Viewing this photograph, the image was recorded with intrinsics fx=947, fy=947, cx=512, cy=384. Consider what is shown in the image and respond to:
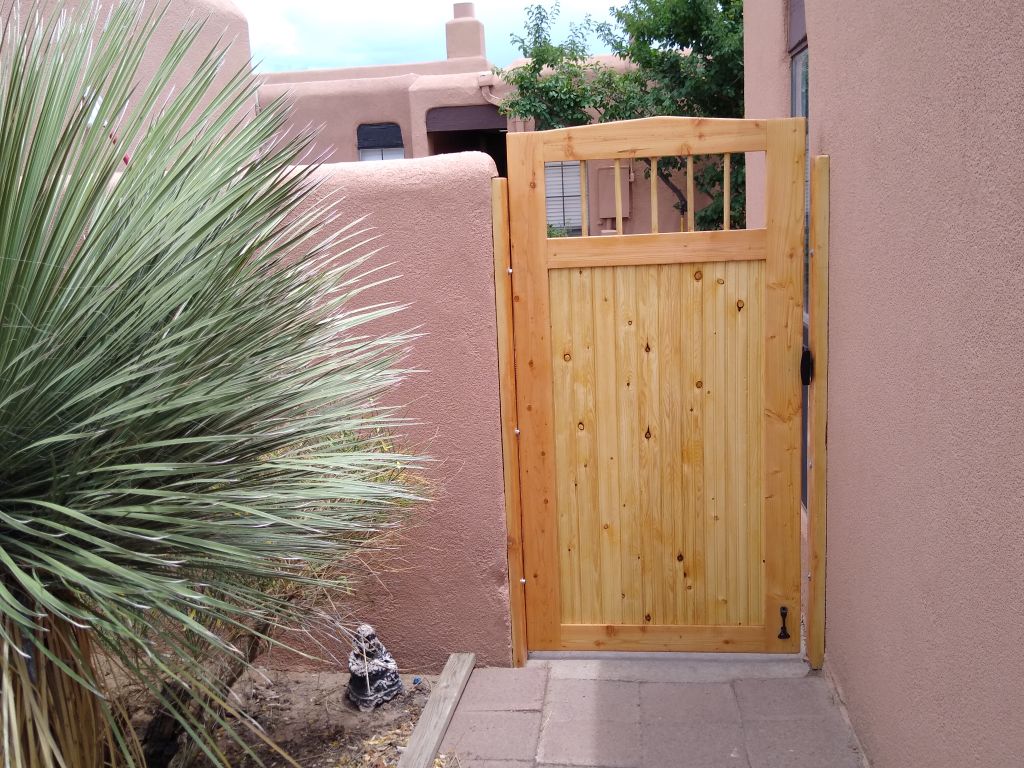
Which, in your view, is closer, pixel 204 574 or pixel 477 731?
pixel 204 574

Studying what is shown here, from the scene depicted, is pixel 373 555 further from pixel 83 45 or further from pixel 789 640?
pixel 83 45

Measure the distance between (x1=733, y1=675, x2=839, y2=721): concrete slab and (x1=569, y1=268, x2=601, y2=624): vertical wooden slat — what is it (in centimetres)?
73

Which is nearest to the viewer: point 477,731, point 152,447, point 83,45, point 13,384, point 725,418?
point 13,384

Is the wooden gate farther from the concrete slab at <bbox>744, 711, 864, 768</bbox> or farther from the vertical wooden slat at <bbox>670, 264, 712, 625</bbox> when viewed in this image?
the concrete slab at <bbox>744, 711, 864, 768</bbox>

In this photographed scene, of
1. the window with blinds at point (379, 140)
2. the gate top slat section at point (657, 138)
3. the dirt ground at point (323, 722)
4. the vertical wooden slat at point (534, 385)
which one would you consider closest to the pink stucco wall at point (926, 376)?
the gate top slat section at point (657, 138)

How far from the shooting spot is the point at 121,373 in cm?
204

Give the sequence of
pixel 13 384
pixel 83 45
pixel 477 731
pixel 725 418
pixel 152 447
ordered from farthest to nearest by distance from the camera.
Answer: pixel 725 418
pixel 477 731
pixel 83 45
pixel 152 447
pixel 13 384

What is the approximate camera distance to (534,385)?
4.06 m

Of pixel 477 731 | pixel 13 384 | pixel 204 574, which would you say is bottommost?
pixel 477 731

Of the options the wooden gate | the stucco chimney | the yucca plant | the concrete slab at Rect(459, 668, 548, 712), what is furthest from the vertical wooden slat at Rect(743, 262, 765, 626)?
the stucco chimney

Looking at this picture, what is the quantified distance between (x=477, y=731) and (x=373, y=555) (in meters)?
0.85

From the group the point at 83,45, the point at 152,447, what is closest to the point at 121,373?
the point at 152,447

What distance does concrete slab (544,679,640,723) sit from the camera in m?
3.71

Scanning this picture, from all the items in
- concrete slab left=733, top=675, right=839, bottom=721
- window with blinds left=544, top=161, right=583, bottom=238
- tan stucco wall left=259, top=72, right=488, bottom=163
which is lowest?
concrete slab left=733, top=675, right=839, bottom=721
